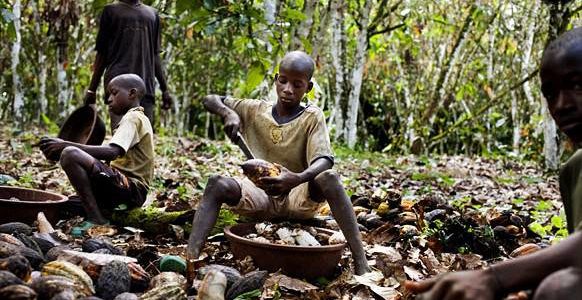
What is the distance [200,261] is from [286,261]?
0.41m

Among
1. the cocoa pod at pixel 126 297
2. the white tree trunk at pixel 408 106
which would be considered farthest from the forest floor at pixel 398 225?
the white tree trunk at pixel 408 106

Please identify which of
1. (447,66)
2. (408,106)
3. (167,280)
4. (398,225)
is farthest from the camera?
(408,106)

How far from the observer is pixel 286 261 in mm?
2705

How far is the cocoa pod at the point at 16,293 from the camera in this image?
1.82m

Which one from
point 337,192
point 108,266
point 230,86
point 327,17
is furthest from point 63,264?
point 230,86

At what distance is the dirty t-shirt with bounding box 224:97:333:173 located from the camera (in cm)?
322

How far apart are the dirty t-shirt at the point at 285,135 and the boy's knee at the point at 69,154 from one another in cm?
94

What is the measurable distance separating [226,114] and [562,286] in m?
2.28

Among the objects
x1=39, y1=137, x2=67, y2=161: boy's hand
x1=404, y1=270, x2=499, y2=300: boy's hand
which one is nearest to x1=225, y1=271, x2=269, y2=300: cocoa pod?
x1=404, y1=270, x2=499, y2=300: boy's hand

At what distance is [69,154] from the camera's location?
355cm

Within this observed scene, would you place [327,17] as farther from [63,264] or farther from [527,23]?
[63,264]

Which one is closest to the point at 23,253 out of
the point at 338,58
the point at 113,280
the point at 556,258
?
the point at 113,280

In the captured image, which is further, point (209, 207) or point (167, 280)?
point (209, 207)

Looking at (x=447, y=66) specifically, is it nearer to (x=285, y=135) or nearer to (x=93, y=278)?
(x=285, y=135)
